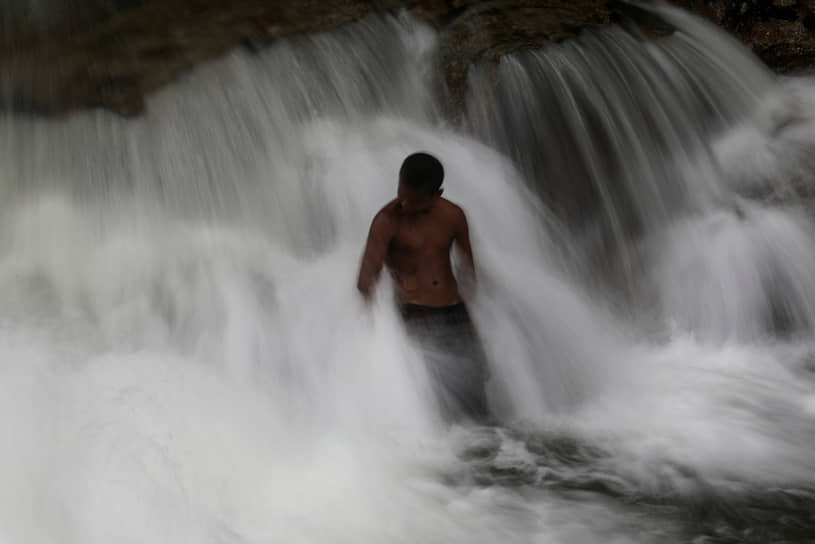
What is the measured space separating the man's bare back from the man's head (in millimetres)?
11

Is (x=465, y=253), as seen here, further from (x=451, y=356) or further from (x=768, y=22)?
(x=768, y=22)

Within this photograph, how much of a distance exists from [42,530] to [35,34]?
350 cm

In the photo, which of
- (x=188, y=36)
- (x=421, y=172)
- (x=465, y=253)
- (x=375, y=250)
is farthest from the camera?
(x=188, y=36)

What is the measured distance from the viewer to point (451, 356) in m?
4.52

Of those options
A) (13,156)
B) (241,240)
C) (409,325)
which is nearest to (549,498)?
(409,325)

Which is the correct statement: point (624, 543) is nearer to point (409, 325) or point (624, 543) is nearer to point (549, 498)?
point (549, 498)

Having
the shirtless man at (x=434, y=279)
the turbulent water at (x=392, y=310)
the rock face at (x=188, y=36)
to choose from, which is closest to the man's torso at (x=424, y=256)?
the shirtless man at (x=434, y=279)

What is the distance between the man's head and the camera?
4066mm

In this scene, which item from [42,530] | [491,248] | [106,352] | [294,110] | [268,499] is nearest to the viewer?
[42,530]

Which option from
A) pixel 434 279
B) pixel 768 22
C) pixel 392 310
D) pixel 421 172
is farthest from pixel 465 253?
pixel 768 22

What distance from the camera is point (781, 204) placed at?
595 cm

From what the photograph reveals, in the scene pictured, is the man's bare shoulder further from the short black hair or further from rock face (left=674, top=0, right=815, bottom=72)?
rock face (left=674, top=0, right=815, bottom=72)

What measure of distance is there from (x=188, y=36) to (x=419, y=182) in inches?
106

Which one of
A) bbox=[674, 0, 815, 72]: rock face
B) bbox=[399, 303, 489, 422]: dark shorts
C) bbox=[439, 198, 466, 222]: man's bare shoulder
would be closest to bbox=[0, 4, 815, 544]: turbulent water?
bbox=[399, 303, 489, 422]: dark shorts
